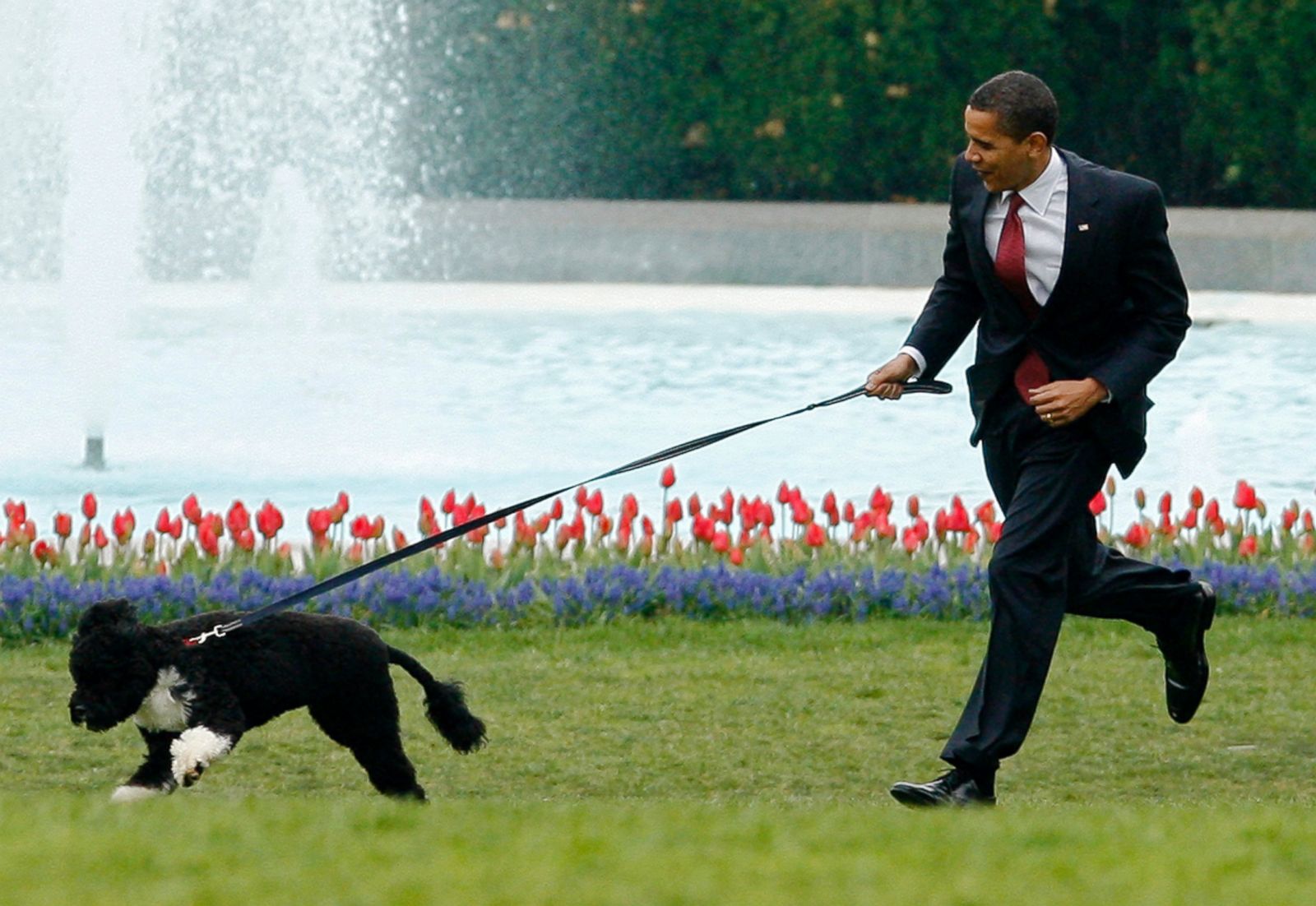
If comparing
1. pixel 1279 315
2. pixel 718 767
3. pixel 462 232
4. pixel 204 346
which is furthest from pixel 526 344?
pixel 718 767

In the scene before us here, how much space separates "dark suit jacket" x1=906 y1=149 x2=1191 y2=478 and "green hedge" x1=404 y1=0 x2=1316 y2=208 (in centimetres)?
1357

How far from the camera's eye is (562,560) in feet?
25.5

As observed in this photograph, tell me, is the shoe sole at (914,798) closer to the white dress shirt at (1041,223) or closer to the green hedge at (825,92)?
the white dress shirt at (1041,223)

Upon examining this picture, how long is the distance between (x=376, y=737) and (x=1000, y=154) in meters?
1.80

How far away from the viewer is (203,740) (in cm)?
439

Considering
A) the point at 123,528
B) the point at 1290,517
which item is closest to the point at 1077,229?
the point at 1290,517

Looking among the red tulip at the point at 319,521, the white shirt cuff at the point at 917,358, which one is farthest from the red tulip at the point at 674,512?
the white shirt cuff at the point at 917,358

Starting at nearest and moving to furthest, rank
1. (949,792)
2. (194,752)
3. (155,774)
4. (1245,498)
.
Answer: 1. (194,752)
2. (155,774)
3. (949,792)
4. (1245,498)

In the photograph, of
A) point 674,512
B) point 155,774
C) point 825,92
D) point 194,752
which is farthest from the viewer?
point 825,92

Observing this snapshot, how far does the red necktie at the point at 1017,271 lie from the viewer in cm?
494

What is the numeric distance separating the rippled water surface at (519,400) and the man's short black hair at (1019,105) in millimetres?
4810

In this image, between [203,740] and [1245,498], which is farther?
[1245,498]

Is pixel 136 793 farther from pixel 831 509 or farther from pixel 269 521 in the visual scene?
pixel 831 509

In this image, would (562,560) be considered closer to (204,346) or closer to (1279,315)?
(204,346)
